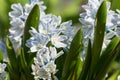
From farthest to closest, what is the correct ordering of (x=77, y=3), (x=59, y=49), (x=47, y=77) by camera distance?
(x=77, y=3) → (x=59, y=49) → (x=47, y=77)

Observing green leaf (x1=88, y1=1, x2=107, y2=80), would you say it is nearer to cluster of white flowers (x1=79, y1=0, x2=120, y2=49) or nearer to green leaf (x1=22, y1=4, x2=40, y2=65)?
cluster of white flowers (x1=79, y1=0, x2=120, y2=49)

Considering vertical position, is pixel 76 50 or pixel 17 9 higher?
pixel 17 9

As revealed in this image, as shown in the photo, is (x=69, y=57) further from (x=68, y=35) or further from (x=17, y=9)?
(x=17, y=9)

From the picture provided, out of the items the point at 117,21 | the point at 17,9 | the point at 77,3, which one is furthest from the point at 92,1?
the point at 77,3

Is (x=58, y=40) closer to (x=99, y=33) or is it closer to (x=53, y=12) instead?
(x=99, y=33)

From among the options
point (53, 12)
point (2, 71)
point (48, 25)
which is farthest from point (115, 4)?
point (2, 71)

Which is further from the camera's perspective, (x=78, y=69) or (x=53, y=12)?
(x=53, y=12)

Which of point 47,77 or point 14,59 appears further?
point 14,59
